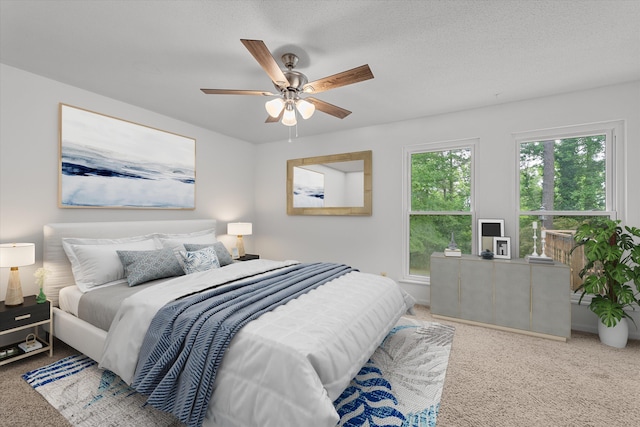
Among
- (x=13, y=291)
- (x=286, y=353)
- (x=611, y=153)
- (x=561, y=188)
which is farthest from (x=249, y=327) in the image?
(x=611, y=153)

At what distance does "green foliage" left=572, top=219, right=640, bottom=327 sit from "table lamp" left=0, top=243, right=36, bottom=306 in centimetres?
497

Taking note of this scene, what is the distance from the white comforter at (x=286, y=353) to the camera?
4.53ft

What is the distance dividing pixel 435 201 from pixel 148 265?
352cm

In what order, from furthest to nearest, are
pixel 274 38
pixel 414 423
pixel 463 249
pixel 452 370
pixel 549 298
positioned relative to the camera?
pixel 463 249 → pixel 549 298 → pixel 452 370 → pixel 274 38 → pixel 414 423

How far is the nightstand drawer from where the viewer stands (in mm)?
2297

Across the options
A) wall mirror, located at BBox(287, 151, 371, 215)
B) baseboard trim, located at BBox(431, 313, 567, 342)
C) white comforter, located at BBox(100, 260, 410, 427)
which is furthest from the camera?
wall mirror, located at BBox(287, 151, 371, 215)

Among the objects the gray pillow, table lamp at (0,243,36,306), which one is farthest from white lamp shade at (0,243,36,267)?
the gray pillow

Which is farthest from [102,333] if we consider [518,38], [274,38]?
[518,38]

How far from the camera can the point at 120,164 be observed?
11.3 ft

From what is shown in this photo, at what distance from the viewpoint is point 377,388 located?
211 centimetres

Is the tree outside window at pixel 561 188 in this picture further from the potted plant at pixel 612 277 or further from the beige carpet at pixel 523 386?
the beige carpet at pixel 523 386

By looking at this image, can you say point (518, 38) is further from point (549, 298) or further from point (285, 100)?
point (549, 298)

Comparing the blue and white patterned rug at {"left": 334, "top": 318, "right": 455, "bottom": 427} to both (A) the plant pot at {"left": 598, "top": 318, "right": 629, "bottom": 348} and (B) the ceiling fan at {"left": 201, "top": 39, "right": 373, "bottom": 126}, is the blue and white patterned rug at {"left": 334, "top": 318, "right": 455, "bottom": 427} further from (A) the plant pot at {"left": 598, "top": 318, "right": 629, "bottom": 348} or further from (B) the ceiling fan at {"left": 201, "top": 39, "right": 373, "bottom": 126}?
(B) the ceiling fan at {"left": 201, "top": 39, "right": 373, "bottom": 126}

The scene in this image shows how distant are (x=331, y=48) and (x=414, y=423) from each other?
8.82ft
